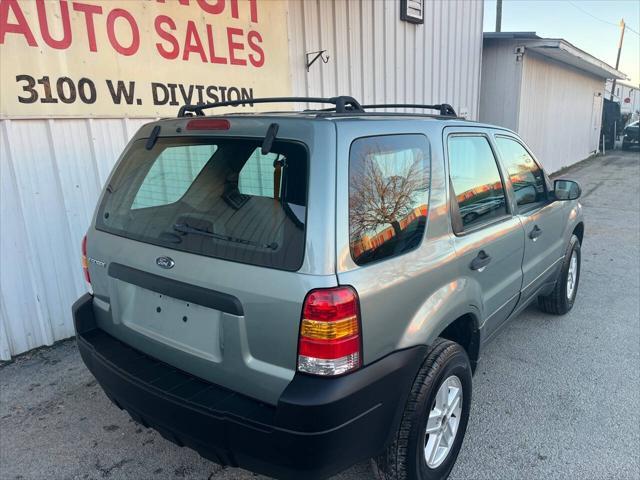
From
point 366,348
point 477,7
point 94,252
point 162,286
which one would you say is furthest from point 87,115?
point 477,7

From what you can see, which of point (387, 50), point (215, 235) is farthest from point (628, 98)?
point (215, 235)

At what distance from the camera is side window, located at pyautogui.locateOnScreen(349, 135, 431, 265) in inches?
71.5

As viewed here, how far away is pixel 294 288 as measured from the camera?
167 centimetres

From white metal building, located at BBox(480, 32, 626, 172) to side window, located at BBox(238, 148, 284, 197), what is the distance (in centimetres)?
1016

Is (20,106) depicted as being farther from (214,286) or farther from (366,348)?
(366,348)

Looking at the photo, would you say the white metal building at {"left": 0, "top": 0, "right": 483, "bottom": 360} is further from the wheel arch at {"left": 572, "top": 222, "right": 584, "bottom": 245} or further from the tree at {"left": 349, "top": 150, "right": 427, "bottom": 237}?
the wheel arch at {"left": 572, "top": 222, "right": 584, "bottom": 245}

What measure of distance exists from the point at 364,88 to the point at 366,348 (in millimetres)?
5351

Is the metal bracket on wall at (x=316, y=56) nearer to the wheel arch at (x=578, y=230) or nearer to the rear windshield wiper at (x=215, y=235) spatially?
the wheel arch at (x=578, y=230)

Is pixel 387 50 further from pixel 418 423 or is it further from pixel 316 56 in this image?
pixel 418 423

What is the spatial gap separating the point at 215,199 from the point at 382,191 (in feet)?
2.40

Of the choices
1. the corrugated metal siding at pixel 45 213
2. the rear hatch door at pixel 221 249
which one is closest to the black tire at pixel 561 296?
the rear hatch door at pixel 221 249

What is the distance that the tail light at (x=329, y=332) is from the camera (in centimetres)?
166

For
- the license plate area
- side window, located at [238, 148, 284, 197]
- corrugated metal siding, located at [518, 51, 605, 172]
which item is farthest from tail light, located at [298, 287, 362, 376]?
corrugated metal siding, located at [518, 51, 605, 172]

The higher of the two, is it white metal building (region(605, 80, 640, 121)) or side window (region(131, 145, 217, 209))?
white metal building (region(605, 80, 640, 121))
